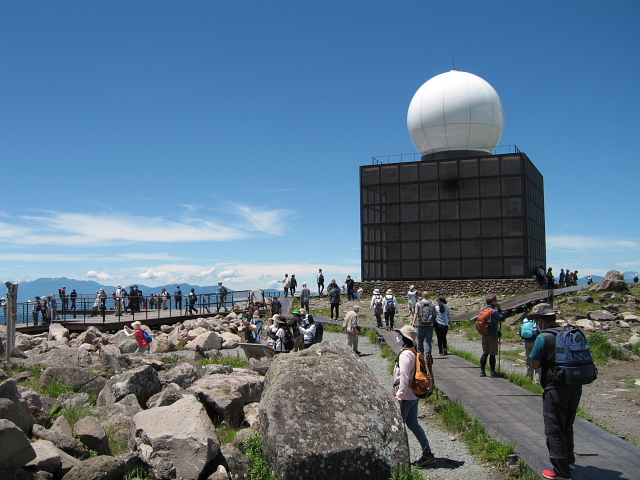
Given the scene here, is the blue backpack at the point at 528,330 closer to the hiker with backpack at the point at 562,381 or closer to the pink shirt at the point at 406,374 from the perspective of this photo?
the pink shirt at the point at 406,374

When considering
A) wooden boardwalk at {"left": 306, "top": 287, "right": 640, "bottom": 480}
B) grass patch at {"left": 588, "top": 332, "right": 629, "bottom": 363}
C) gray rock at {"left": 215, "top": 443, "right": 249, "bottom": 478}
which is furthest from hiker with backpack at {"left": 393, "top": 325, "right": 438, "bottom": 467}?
grass patch at {"left": 588, "top": 332, "right": 629, "bottom": 363}

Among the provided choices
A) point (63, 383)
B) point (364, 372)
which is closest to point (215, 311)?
point (63, 383)

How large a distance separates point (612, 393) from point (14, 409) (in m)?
10.2

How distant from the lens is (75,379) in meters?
11.0

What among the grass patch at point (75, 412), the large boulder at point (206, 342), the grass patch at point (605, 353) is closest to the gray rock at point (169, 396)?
the grass patch at point (75, 412)

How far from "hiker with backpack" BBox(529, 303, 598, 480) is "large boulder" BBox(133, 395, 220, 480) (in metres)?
3.53

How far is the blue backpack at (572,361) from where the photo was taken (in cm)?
573

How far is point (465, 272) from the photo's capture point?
38.8 metres

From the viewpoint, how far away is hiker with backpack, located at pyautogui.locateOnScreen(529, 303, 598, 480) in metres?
5.73

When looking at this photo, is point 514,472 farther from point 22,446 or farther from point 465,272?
point 465,272

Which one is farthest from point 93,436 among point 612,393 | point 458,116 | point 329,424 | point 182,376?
point 458,116

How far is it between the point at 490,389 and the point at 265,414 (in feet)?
17.8

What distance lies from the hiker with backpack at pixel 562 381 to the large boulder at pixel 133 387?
21.0 feet

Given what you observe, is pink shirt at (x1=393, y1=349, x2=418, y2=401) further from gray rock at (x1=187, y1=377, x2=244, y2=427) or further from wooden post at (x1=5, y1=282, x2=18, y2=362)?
wooden post at (x1=5, y1=282, x2=18, y2=362)
